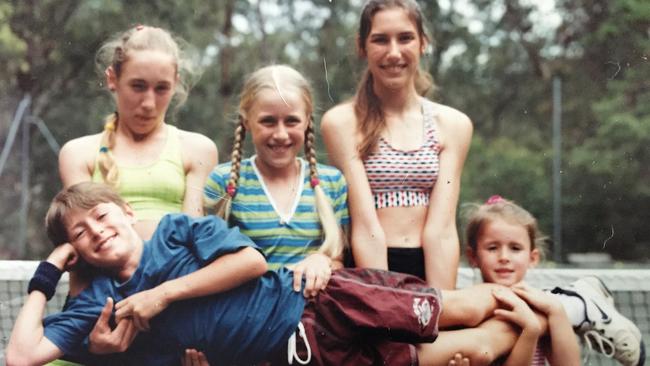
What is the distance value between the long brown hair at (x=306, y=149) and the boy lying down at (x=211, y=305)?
18 cm

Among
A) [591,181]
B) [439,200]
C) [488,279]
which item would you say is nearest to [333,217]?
[439,200]

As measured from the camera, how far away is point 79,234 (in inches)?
74.5

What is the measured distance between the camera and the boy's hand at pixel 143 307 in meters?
1.81

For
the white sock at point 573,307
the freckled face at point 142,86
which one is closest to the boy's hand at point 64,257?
the freckled face at point 142,86

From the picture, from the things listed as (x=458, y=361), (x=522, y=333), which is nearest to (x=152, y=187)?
(x=458, y=361)

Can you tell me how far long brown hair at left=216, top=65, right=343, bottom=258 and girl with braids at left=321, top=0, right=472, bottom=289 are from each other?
0.11m

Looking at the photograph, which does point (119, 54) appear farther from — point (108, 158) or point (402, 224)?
point (402, 224)

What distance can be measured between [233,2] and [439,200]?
28.6 feet

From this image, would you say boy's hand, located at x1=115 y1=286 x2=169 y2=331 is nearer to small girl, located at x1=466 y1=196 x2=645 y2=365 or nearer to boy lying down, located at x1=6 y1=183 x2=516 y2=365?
boy lying down, located at x1=6 y1=183 x2=516 y2=365

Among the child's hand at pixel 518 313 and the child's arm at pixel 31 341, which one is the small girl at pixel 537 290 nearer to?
the child's hand at pixel 518 313

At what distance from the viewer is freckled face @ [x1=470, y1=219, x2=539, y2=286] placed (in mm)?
2205

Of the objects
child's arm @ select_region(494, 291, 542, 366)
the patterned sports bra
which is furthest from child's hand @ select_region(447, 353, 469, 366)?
the patterned sports bra

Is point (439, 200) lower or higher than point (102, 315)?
higher

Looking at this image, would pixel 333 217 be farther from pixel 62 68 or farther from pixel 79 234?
pixel 62 68
